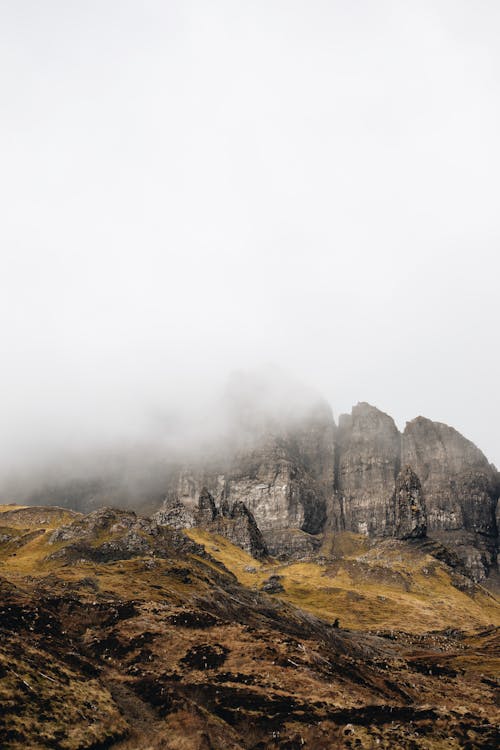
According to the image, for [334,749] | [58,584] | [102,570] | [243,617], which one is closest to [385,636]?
[243,617]

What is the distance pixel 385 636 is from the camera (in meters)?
156

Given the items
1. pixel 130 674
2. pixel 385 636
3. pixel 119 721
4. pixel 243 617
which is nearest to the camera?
pixel 119 721

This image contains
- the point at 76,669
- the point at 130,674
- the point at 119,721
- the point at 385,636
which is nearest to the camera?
the point at 119,721

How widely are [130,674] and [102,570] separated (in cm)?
6175

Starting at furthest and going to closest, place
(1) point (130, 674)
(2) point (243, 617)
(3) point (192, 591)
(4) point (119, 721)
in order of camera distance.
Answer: (3) point (192, 591) < (2) point (243, 617) < (1) point (130, 674) < (4) point (119, 721)

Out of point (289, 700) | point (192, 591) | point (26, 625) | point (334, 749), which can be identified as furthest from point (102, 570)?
point (334, 749)

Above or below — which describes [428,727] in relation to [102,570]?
above

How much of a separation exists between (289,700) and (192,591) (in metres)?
68.6

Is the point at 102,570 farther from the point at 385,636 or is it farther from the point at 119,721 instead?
the point at 385,636

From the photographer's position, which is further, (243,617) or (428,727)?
(243,617)

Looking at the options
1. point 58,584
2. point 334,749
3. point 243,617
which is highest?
point 334,749

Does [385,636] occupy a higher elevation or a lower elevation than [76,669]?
lower

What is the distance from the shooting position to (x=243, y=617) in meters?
115

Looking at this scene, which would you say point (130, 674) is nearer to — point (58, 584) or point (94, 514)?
point (58, 584)
